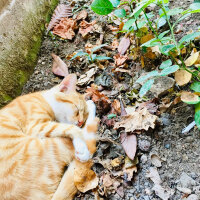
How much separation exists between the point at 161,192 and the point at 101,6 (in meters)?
1.21

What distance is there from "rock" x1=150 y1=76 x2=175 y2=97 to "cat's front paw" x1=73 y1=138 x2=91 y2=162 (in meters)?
0.64

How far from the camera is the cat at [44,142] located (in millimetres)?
1421

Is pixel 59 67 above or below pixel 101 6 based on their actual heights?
below

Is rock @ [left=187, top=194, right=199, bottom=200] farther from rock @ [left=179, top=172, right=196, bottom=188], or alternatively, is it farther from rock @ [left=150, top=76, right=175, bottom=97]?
rock @ [left=150, top=76, right=175, bottom=97]

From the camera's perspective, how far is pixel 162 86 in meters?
1.65

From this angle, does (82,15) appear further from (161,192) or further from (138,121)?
(161,192)

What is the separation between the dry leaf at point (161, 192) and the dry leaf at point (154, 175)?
2 cm

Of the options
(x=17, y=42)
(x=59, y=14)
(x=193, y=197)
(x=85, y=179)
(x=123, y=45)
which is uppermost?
(x=17, y=42)

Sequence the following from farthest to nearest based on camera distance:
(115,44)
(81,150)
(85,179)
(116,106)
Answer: (115,44) < (116,106) < (81,150) < (85,179)

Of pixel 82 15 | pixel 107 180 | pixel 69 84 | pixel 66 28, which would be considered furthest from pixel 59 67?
pixel 107 180

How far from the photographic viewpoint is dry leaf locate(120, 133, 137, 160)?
1.45 m

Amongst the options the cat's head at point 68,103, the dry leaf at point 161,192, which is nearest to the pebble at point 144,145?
the dry leaf at point 161,192

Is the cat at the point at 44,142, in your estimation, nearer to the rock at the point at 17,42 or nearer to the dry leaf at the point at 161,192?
the rock at the point at 17,42

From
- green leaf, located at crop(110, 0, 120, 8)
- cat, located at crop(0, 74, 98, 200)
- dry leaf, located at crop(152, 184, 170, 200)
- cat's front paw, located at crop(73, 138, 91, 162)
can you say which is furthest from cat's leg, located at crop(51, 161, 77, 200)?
green leaf, located at crop(110, 0, 120, 8)
